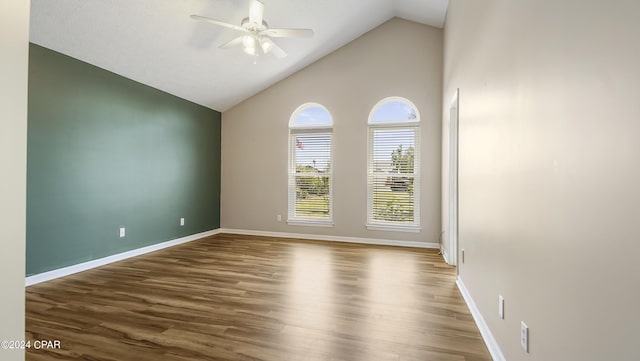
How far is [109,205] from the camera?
406cm

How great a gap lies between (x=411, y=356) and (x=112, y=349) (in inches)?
76.1

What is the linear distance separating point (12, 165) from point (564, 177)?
6.61 feet

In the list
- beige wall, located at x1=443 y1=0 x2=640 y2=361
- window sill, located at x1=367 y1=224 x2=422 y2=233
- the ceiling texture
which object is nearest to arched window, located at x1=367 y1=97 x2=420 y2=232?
window sill, located at x1=367 y1=224 x2=422 y2=233

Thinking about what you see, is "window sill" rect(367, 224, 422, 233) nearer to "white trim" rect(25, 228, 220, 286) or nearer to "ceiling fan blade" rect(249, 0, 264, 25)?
"white trim" rect(25, 228, 220, 286)

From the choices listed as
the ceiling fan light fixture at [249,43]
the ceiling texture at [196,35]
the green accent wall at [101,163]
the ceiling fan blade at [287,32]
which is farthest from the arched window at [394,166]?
the green accent wall at [101,163]

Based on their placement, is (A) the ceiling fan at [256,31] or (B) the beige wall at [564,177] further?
(A) the ceiling fan at [256,31]

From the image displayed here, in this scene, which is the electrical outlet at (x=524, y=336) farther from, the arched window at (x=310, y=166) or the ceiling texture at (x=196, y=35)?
the arched window at (x=310, y=166)

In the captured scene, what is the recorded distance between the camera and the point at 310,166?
5.80m

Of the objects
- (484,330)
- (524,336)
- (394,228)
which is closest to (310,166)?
(394,228)

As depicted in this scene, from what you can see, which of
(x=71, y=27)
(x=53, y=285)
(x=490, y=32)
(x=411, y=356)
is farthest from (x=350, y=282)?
(x=71, y=27)

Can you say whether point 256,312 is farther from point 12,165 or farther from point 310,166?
point 310,166

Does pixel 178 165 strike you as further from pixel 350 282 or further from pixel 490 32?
pixel 490 32

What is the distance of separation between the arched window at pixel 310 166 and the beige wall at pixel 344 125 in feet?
0.45

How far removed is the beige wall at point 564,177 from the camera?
833 mm
